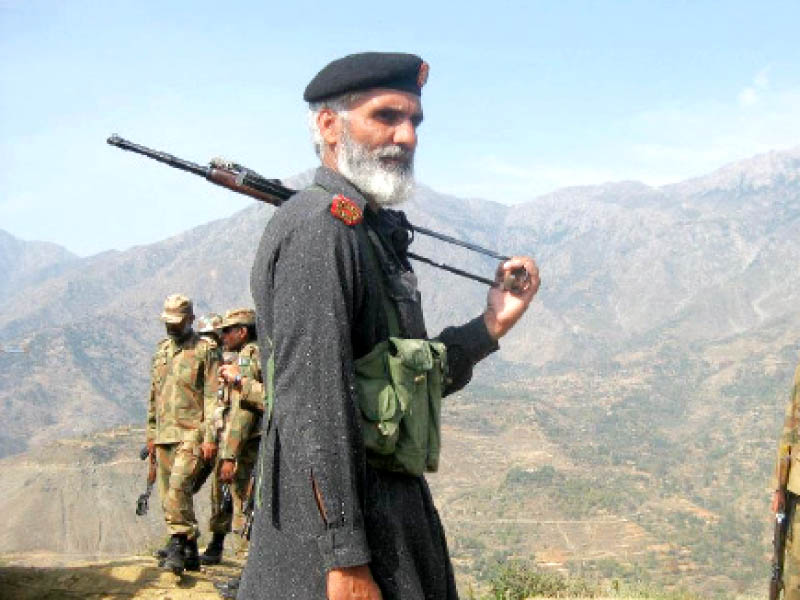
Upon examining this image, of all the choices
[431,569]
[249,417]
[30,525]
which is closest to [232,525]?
[249,417]

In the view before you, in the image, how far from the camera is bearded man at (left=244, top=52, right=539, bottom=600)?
1.70 meters

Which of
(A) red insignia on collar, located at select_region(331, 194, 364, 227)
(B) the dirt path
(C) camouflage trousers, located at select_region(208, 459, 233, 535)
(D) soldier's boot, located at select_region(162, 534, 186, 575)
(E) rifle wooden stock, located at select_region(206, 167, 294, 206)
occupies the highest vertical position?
(E) rifle wooden stock, located at select_region(206, 167, 294, 206)

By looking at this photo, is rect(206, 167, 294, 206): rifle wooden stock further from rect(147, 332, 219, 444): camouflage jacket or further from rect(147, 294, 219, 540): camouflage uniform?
rect(147, 332, 219, 444): camouflage jacket

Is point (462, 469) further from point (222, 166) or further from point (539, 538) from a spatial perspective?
point (222, 166)

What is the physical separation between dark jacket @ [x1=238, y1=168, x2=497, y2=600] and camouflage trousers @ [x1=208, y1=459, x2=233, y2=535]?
5.28 m

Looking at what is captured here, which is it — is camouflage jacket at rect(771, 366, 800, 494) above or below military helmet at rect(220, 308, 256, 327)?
below

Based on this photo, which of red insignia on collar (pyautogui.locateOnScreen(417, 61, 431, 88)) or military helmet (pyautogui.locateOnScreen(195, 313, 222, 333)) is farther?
military helmet (pyautogui.locateOnScreen(195, 313, 222, 333))

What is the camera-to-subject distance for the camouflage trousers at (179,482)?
6.57 meters

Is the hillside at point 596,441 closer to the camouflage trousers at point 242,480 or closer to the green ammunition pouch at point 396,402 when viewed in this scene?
the camouflage trousers at point 242,480

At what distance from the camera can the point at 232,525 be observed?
23.4 ft

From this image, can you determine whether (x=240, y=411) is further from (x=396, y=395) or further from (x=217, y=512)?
(x=396, y=395)

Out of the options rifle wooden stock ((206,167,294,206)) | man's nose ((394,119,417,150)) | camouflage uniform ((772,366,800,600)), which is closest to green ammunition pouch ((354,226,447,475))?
man's nose ((394,119,417,150))

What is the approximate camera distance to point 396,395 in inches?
72.1

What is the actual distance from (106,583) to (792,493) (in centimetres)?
505
